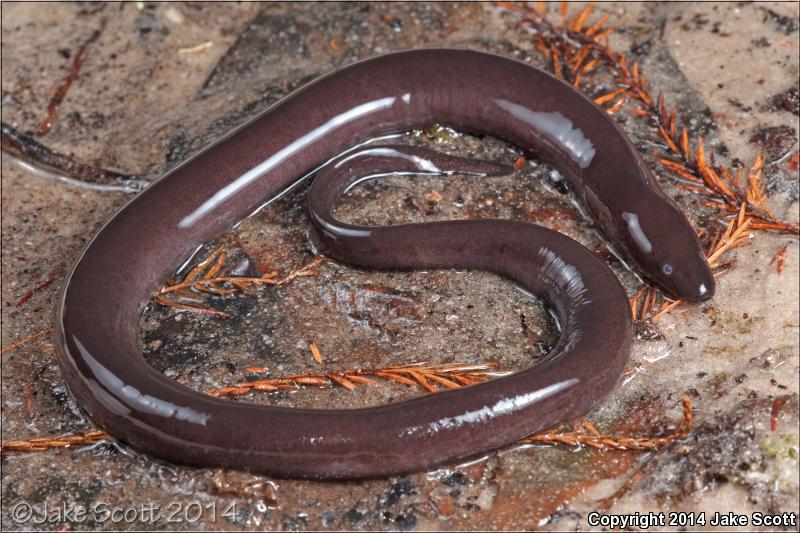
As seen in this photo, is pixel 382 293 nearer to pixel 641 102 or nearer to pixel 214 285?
pixel 214 285

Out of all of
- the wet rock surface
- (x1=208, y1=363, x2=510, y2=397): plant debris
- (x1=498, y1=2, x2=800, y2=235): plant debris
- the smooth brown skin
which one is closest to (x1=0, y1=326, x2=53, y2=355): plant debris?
the wet rock surface

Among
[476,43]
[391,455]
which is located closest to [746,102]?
[476,43]

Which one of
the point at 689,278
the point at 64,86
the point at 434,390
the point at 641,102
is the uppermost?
the point at 641,102

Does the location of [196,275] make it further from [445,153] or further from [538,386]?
[538,386]

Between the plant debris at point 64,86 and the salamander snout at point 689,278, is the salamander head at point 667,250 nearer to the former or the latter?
the salamander snout at point 689,278

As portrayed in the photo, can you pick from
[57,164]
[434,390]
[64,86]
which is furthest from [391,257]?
[64,86]

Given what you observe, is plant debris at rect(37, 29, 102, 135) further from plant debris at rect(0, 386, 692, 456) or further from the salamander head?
the salamander head
